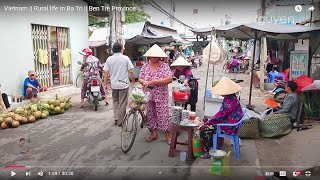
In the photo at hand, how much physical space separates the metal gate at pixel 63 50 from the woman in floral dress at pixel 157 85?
5.75m

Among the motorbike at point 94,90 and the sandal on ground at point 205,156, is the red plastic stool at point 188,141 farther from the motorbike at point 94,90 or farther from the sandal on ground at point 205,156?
the motorbike at point 94,90

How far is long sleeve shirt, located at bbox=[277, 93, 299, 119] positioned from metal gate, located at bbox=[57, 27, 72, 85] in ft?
22.9

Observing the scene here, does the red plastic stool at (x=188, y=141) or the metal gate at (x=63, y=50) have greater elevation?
the metal gate at (x=63, y=50)

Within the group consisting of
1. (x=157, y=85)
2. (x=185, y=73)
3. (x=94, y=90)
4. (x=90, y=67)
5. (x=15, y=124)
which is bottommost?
(x=15, y=124)

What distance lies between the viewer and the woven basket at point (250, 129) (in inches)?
194

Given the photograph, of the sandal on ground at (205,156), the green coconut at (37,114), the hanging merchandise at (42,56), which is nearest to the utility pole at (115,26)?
the hanging merchandise at (42,56)

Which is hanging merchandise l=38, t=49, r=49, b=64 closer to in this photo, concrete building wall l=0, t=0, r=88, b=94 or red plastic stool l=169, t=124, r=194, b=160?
concrete building wall l=0, t=0, r=88, b=94

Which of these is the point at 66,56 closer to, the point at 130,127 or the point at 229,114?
the point at 130,127

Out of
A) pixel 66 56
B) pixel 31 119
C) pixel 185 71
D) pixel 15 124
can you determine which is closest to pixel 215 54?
pixel 185 71

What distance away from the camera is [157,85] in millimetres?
4629

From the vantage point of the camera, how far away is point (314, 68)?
7.59m

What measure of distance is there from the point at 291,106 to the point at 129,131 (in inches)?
117

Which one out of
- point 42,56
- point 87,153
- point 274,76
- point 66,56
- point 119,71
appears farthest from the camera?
point 274,76

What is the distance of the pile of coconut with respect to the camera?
228 inches
